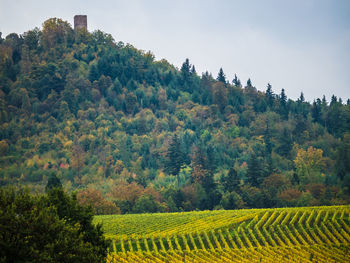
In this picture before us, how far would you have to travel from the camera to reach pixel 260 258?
40.4m

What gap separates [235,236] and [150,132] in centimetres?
6956

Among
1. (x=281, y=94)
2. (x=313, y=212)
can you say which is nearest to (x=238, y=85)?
(x=281, y=94)

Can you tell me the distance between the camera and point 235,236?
48.6 m

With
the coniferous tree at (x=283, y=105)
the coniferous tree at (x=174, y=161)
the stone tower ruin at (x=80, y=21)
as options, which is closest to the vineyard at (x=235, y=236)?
the coniferous tree at (x=174, y=161)

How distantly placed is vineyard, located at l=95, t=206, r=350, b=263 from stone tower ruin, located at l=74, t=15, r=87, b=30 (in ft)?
318

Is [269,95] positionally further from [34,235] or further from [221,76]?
[34,235]

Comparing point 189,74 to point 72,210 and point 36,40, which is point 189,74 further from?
point 72,210

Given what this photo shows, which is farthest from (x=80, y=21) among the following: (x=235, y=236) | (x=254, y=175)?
(x=235, y=236)

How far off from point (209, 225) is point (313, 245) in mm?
13148

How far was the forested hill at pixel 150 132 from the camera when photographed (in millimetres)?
80500

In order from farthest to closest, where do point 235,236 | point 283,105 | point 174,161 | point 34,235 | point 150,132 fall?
point 283,105 < point 150,132 < point 174,161 < point 235,236 < point 34,235

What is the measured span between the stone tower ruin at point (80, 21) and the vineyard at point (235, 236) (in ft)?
318

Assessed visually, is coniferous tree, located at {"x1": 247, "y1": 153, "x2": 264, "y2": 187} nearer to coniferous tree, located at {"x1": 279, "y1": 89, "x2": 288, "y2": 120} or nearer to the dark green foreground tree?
coniferous tree, located at {"x1": 279, "y1": 89, "x2": 288, "y2": 120}

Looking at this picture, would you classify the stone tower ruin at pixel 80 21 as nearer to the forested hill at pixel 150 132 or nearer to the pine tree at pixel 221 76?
the forested hill at pixel 150 132
